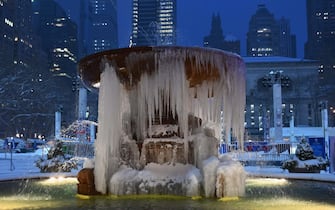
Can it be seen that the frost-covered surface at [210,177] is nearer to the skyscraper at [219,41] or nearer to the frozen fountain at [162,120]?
the frozen fountain at [162,120]

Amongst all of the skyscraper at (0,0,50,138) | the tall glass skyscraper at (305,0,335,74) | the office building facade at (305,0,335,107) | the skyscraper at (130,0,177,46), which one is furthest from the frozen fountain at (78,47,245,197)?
the tall glass skyscraper at (305,0,335,74)

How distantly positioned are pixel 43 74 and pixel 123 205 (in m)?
53.4

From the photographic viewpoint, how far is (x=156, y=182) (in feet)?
34.9

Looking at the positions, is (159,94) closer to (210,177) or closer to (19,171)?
(210,177)

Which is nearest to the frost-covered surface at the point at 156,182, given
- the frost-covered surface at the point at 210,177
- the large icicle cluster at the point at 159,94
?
the frost-covered surface at the point at 210,177

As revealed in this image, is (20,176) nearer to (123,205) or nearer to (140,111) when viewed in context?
(140,111)

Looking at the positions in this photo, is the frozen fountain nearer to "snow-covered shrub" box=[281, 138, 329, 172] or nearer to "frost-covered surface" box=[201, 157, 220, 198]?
"frost-covered surface" box=[201, 157, 220, 198]

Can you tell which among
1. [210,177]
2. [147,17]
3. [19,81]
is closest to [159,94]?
[210,177]

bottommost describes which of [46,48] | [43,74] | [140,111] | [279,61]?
[140,111]

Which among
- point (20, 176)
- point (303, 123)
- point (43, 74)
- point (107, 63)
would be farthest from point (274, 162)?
point (303, 123)

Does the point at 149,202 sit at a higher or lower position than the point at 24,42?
lower

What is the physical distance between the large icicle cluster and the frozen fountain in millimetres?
25

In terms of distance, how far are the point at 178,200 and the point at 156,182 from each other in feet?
3.14

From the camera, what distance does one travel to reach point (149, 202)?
9.52 m
